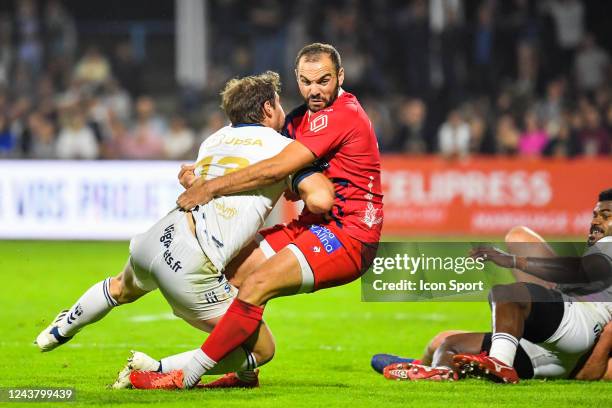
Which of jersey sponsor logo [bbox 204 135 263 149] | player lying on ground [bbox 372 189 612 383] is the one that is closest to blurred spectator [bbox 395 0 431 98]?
player lying on ground [bbox 372 189 612 383]

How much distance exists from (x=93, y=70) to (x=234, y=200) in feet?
51.4

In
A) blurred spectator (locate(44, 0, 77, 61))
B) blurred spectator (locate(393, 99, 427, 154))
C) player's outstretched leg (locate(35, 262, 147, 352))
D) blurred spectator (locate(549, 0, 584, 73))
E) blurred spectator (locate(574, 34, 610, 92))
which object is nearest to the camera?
player's outstretched leg (locate(35, 262, 147, 352))

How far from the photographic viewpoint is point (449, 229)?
1845 cm

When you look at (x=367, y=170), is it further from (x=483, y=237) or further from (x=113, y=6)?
(x=113, y=6)

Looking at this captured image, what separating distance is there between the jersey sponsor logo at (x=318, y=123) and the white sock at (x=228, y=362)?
4.61ft

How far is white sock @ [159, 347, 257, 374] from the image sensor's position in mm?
6961

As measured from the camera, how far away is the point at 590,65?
21.0 meters

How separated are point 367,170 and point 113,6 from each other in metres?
17.9

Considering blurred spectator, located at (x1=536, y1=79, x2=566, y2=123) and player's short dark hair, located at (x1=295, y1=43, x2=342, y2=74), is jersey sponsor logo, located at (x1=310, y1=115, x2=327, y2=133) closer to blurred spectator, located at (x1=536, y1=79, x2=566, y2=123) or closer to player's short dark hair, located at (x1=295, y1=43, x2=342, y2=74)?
player's short dark hair, located at (x1=295, y1=43, x2=342, y2=74)

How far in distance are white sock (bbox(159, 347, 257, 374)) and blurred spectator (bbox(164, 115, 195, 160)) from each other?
12.3m

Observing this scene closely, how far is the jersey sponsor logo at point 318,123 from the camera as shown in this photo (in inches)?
275

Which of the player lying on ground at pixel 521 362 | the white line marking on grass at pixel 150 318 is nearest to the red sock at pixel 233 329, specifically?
the player lying on ground at pixel 521 362

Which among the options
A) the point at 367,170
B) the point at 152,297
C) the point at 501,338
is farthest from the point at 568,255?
the point at 152,297

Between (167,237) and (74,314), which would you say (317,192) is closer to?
(167,237)
